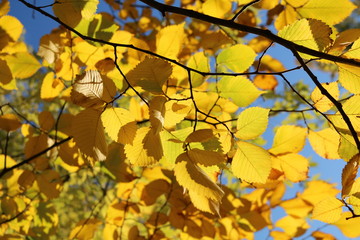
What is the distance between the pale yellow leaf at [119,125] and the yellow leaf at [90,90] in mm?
49

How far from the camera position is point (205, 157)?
1.65ft

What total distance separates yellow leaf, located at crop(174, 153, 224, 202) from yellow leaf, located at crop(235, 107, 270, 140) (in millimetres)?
176

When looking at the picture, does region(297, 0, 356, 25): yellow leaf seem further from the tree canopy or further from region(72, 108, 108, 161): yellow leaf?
region(72, 108, 108, 161): yellow leaf

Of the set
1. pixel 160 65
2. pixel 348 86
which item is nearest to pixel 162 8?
pixel 160 65

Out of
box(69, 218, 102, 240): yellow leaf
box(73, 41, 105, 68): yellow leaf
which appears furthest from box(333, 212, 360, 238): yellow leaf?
box(69, 218, 102, 240): yellow leaf

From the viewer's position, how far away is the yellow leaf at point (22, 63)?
3.27ft

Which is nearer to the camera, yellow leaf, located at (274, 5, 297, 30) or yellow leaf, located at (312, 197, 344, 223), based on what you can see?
yellow leaf, located at (312, 197, 344, 223)

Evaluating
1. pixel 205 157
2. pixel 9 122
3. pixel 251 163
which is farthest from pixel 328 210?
pixel 9 122

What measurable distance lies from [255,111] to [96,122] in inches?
12.8

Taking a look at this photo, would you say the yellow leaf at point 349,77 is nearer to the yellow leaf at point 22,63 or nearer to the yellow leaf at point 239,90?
the yellow leaf at point 239,90

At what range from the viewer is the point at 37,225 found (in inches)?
49.2

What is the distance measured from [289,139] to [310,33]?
0.38 meters

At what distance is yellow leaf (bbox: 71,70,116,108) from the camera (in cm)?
47

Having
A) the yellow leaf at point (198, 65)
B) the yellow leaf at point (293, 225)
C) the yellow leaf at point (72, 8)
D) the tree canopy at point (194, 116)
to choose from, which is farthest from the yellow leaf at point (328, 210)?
the yellow leaf at point (293, 225)
